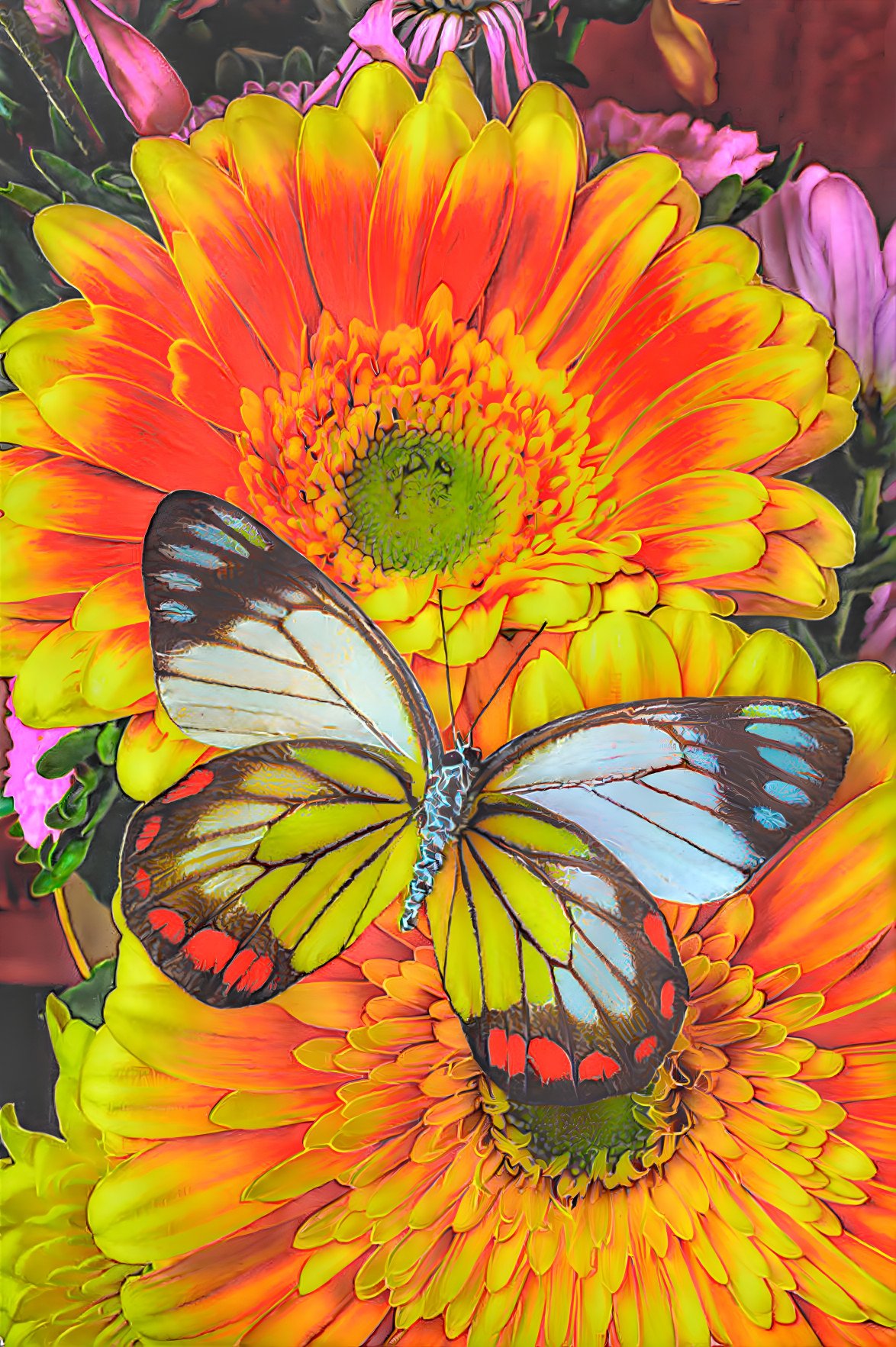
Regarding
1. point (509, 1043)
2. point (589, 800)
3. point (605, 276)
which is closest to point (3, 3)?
point (605, 276)

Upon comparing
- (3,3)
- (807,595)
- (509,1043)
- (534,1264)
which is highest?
(3,3)

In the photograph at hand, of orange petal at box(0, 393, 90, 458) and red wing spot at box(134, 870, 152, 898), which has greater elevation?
orange petal at box(0, 393, 90, 458)

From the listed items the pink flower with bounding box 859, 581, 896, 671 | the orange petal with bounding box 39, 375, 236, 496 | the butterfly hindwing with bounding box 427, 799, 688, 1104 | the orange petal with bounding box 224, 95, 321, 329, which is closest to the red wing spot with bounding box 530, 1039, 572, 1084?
the butterfly hindwing with bounding box 427, 799, 688, 1104

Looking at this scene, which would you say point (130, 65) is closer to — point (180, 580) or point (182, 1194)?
point (180, 580)

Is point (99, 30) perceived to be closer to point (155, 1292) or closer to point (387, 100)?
point (387, 100)

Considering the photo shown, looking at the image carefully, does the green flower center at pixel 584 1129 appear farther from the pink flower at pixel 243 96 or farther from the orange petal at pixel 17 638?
the pink flower at pixel 243 96

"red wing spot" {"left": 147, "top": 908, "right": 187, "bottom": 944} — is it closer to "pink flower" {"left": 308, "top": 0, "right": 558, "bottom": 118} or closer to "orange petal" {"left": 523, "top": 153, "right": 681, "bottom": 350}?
"orange petal" {"left": 523, "top": 153, "right": 681, "bottom": 350}
